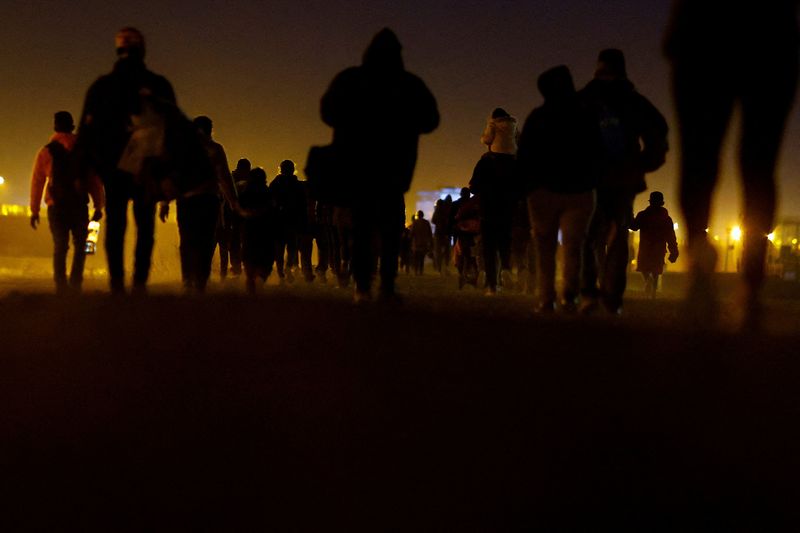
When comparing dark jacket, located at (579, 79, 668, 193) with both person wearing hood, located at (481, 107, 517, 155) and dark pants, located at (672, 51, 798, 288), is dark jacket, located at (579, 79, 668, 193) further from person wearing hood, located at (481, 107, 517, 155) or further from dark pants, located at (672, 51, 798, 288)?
person wearing hood, located at (481, 107, 517, 155)

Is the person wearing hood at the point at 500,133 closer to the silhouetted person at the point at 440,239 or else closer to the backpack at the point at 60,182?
the backpack at the point at 60,182

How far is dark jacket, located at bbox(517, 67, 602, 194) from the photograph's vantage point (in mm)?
7477

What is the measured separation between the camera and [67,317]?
6.18 meters

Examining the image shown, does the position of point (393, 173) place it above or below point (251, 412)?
above

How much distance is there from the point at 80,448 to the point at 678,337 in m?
3.33

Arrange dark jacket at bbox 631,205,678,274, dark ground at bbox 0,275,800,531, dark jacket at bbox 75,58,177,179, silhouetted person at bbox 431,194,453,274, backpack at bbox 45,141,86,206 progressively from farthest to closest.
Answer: silhouetted person at bbox 431,194,453,274 → dark jacket at bbox 631,205,678,274 → backpack at bbox 45,141,86,206 → dark jacket at bbox 75,58,177,179 → dark ground at bbox 0,275,800,531

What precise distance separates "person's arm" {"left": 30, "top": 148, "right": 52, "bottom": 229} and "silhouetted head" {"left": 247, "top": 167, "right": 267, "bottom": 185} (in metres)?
2.52

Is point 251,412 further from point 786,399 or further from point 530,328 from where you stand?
point 530,328

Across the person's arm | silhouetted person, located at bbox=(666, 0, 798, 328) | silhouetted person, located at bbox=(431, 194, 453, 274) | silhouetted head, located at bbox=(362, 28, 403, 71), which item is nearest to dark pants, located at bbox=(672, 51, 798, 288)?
silhouetted person, located at bbox=(666, 0, 798, 328)

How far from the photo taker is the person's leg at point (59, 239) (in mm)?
9945

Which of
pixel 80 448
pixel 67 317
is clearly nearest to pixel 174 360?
pixel 80 448

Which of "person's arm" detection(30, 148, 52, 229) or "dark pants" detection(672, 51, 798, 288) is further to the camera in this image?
"person's arm" detection(30, 148, 52, 229)

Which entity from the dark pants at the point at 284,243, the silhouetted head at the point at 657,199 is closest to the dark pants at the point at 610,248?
the silhouetted head at the point at 657,199

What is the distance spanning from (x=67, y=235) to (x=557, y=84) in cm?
536
